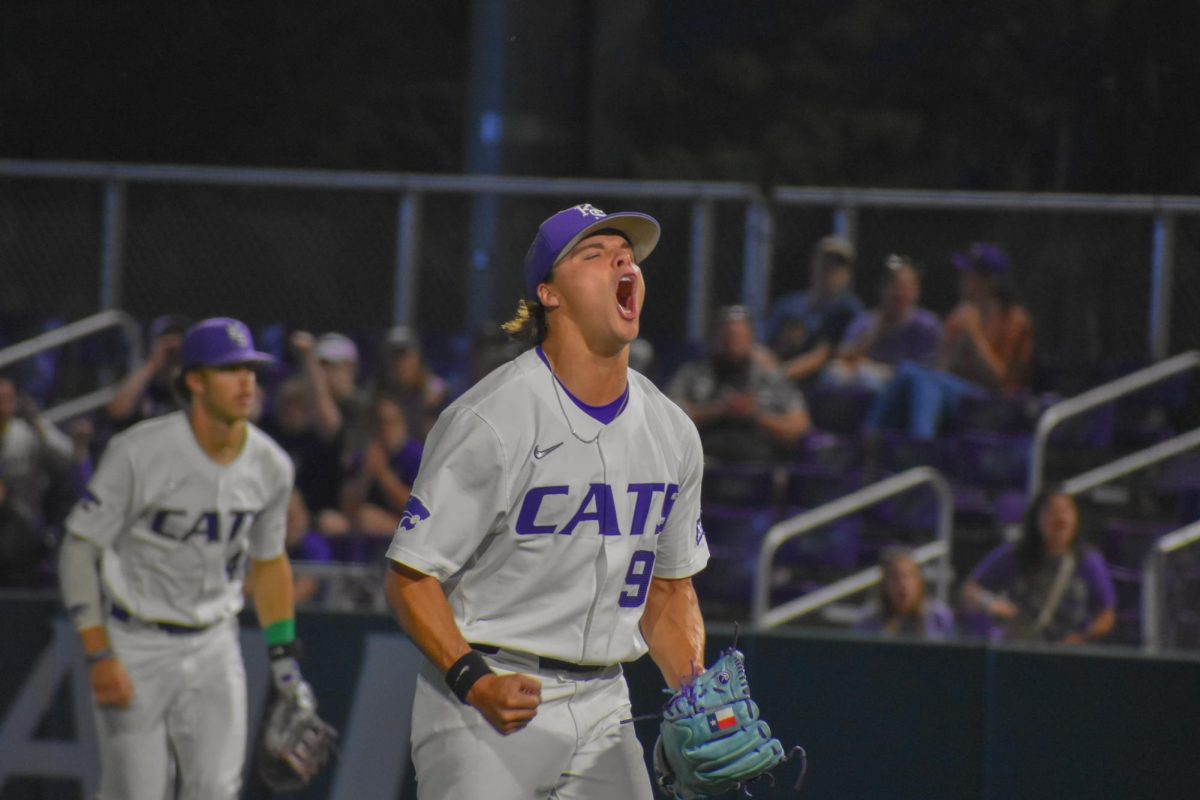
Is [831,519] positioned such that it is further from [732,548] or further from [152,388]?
[152,388]

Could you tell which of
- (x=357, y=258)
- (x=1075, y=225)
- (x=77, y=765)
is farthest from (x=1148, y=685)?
(x=357, y=258)

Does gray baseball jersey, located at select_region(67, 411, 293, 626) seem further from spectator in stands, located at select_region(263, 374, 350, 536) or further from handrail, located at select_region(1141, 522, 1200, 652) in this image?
handrail, located at select_region(1141, 522, 1200, 652)

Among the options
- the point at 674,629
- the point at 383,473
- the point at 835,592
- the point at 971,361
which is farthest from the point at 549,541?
the point at 971,361

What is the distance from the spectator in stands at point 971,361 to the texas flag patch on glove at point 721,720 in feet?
19.2

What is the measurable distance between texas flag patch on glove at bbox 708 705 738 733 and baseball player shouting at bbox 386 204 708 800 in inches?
10.1

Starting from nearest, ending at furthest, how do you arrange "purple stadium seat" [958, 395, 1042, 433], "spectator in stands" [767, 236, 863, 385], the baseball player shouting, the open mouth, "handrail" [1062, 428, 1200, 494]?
the baseball player shouting, the open mouth, "handrail" [1062, 428, 1200, 494], "purple stadium seat" [958, 395, 1042, 433], "spectator in stands" [767, 236, 863, 385]

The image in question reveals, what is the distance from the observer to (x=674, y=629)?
4.32 meters

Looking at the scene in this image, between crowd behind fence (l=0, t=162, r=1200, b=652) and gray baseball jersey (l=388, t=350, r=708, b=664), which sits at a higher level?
crowd behind fence (l=0, t=162, r=1200, b=652)

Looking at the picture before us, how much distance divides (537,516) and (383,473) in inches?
213

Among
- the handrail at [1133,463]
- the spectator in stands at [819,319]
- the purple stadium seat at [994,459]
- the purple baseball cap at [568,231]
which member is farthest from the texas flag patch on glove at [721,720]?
the spectator in stands at [819,319]

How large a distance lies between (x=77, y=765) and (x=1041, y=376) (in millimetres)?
5903

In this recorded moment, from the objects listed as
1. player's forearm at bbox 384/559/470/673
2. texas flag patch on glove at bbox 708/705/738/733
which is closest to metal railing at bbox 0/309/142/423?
player's forearm at bbox 384/559/470/673

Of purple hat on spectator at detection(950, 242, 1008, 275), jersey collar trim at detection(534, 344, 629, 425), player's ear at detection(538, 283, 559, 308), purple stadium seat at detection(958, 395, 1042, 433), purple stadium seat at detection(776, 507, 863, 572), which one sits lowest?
purple stadium seat at detection(776, 507, 863, 572)

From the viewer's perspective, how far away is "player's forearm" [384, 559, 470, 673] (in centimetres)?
386
